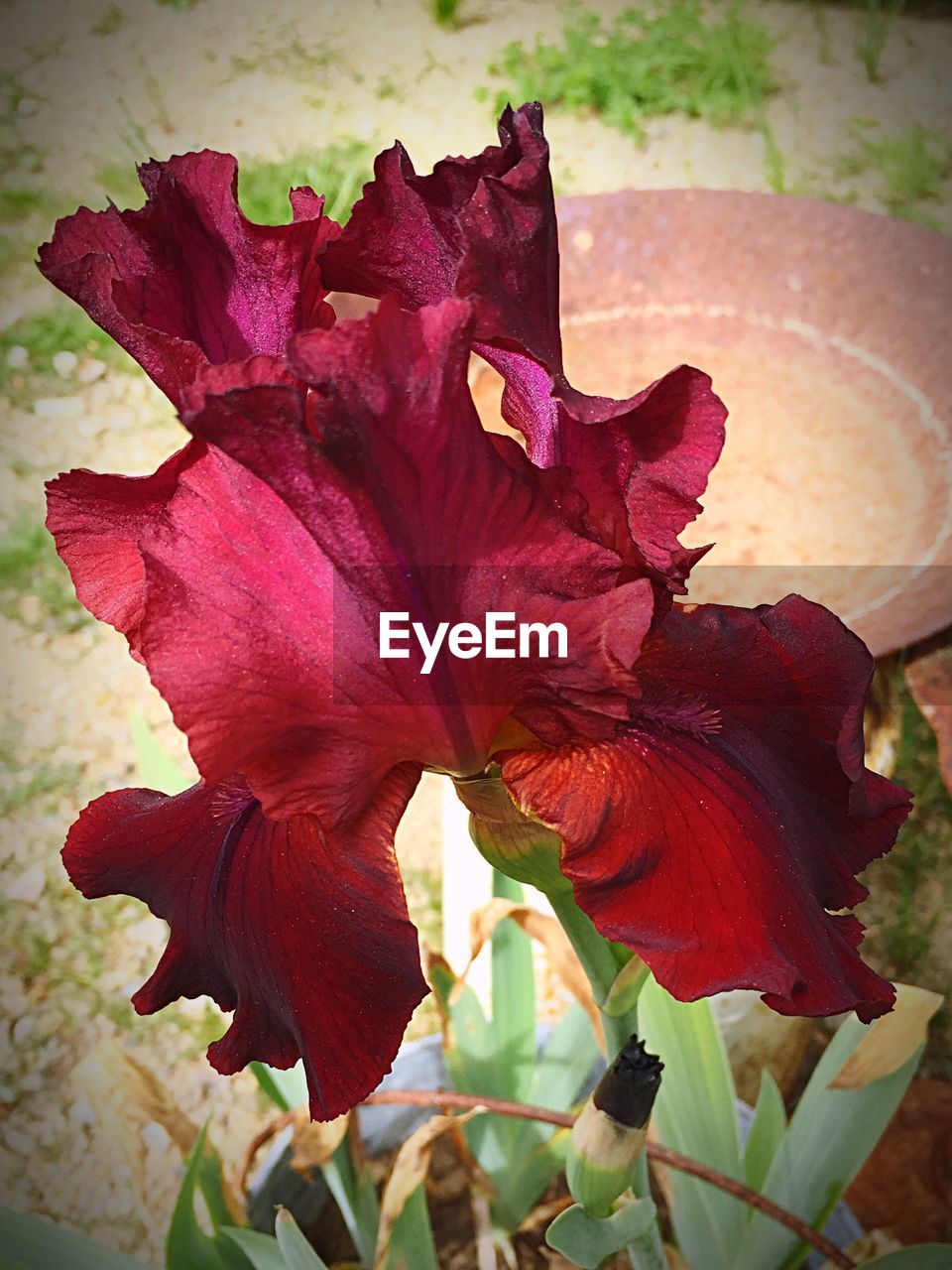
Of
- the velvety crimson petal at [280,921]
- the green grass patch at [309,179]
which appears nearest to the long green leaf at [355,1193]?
the velvety crimson petal at [280,921]

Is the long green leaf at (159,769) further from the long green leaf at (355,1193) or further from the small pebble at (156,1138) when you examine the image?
the small pebble at (156,1138)

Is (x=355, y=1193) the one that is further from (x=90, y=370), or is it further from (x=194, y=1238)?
(x=90, y=370)

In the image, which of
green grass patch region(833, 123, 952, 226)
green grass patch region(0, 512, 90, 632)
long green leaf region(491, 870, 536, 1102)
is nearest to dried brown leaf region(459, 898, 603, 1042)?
long green leaf region(491, 870, 536, 1102)

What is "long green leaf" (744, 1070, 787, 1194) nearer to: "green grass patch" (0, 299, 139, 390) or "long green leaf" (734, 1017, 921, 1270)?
"long green leaf" (734, 1017, 921, 1270)

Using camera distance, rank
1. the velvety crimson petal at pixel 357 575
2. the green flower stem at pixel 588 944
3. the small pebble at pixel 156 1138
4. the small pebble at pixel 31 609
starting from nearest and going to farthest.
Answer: the velvety crimson petal at pixel 357 575 < the green flower stem at pixel 588 944 < the small pebble at pixel 156 1138 < the small pebble at pixel 31 609

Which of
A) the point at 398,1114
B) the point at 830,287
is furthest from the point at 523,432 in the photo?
the point at 830,287

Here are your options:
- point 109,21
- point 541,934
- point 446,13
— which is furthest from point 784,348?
point 109,21

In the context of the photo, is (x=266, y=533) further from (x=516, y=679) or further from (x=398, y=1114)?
(x=398, y=1114)
